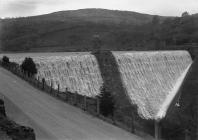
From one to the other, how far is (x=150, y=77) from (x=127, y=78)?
15.4ft

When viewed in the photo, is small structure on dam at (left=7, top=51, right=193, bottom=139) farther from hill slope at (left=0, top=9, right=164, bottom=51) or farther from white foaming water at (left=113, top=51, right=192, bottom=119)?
hill slope at (left=0, top=9, right=164, bottom=51)

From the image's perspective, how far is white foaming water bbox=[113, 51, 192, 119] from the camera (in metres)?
45.5

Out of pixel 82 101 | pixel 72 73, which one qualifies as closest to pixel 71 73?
pixel 72 73

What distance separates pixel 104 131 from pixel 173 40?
255ft

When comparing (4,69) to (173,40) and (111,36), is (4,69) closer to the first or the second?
(173,40)

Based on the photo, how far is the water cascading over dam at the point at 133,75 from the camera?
4047 cm

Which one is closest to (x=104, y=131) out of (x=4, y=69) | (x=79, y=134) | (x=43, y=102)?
(x=79, y=134)

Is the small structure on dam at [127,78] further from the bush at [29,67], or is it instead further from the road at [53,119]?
the road at [53,119]

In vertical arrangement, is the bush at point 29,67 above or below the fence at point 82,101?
above

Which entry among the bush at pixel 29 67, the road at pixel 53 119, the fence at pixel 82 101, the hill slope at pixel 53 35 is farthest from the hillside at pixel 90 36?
the road at pixel 53 119

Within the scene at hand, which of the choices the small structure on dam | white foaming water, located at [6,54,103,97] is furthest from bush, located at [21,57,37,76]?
the small structure on dam

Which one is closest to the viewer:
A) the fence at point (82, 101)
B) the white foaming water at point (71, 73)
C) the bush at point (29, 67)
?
the fence at point (82, 101)

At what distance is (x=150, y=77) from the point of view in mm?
50844

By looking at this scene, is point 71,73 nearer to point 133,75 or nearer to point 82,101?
point 133,75
